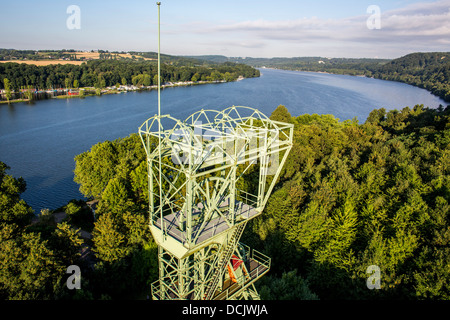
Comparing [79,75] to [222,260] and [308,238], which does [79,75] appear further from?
[222,260]

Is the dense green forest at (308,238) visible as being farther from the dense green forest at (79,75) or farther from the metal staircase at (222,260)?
the dense green forest at (79,75)

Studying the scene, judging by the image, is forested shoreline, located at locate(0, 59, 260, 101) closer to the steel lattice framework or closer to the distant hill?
the steel lattice framework

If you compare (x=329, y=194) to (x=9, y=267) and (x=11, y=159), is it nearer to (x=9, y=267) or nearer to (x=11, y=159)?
(x=9, y=267)

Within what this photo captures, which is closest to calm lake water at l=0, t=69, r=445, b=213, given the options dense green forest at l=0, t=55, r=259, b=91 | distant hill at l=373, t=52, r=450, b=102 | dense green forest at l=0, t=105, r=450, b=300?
dense green forest at l=0, t=105, r=450, b=300

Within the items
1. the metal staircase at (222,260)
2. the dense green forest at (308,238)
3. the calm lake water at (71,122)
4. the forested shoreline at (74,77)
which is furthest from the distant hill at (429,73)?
the metal staircase at (222,260)

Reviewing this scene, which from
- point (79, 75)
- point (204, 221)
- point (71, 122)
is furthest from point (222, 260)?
point (79, 75)

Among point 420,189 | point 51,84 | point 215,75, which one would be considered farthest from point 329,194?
point 215,75

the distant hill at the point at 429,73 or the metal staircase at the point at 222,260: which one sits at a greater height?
the distant hill at the point at 429,73

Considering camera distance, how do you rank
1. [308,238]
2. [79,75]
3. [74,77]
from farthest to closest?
[79,75] < [74,77] < [308,238]

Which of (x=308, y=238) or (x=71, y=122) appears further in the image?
(x=71, y=122)
